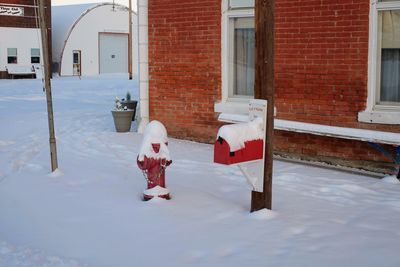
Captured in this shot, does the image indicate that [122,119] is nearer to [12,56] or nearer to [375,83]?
[375,83]

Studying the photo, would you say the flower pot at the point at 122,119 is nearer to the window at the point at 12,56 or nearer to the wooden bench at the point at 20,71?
the wooden bench at the point at 20,71

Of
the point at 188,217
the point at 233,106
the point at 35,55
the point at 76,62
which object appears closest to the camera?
the point at 188,217

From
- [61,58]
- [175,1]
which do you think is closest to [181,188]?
[175,1]

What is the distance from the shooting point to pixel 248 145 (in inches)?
231

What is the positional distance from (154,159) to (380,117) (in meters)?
3.58

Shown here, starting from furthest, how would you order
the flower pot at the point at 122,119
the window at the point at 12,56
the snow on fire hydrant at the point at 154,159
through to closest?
the window at the point at 12,56 → the flower pot at the point at 122,119 → the snow on fire hydrant at the point at 154,159

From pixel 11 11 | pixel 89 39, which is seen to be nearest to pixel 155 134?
pixel 11 11

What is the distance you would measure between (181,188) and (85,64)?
40.9 m

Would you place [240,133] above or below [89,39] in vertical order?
below

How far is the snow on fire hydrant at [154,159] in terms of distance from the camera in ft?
21.7

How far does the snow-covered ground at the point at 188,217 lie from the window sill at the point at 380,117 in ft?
2.82

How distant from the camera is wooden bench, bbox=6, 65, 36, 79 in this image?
132 ft

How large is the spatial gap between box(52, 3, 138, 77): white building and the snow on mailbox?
1583 inches

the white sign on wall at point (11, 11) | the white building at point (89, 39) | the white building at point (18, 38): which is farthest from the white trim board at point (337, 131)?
the white building at point (89, 39)
